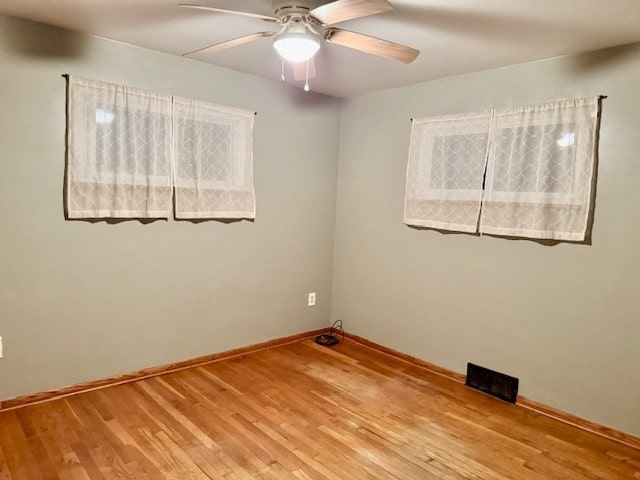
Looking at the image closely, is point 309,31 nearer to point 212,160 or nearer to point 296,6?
point 296,6

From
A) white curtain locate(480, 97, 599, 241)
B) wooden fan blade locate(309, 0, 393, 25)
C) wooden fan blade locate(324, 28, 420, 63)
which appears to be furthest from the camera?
white curtain locate(480, 97, 599, 241)

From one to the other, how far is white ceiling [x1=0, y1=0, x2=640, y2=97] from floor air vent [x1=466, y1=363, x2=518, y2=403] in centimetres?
217

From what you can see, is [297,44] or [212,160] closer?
[297,44]

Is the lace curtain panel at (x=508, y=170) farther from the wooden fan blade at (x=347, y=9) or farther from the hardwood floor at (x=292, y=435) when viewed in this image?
the wooden fan blade at (x=347, y=9)

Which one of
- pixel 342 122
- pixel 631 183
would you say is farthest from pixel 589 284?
pixel 342 122

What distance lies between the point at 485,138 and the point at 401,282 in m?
1.34

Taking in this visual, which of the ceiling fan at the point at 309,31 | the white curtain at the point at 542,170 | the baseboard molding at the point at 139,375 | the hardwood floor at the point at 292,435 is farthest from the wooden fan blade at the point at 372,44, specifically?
the baseboard molding at the point at 139,375

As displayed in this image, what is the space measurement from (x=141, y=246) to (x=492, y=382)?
8.83 ft

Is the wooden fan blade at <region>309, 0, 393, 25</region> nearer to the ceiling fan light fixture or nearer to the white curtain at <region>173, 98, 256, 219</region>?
the ceiling fan light fixture

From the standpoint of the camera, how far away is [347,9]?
66.7 inches

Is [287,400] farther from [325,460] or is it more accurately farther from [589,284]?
[589,284]

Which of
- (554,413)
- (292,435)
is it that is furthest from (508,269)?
(292,435)

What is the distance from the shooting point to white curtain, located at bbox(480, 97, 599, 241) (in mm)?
2596

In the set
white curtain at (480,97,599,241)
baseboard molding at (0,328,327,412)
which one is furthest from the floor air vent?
baseboard molding at (0,328,327,412)
